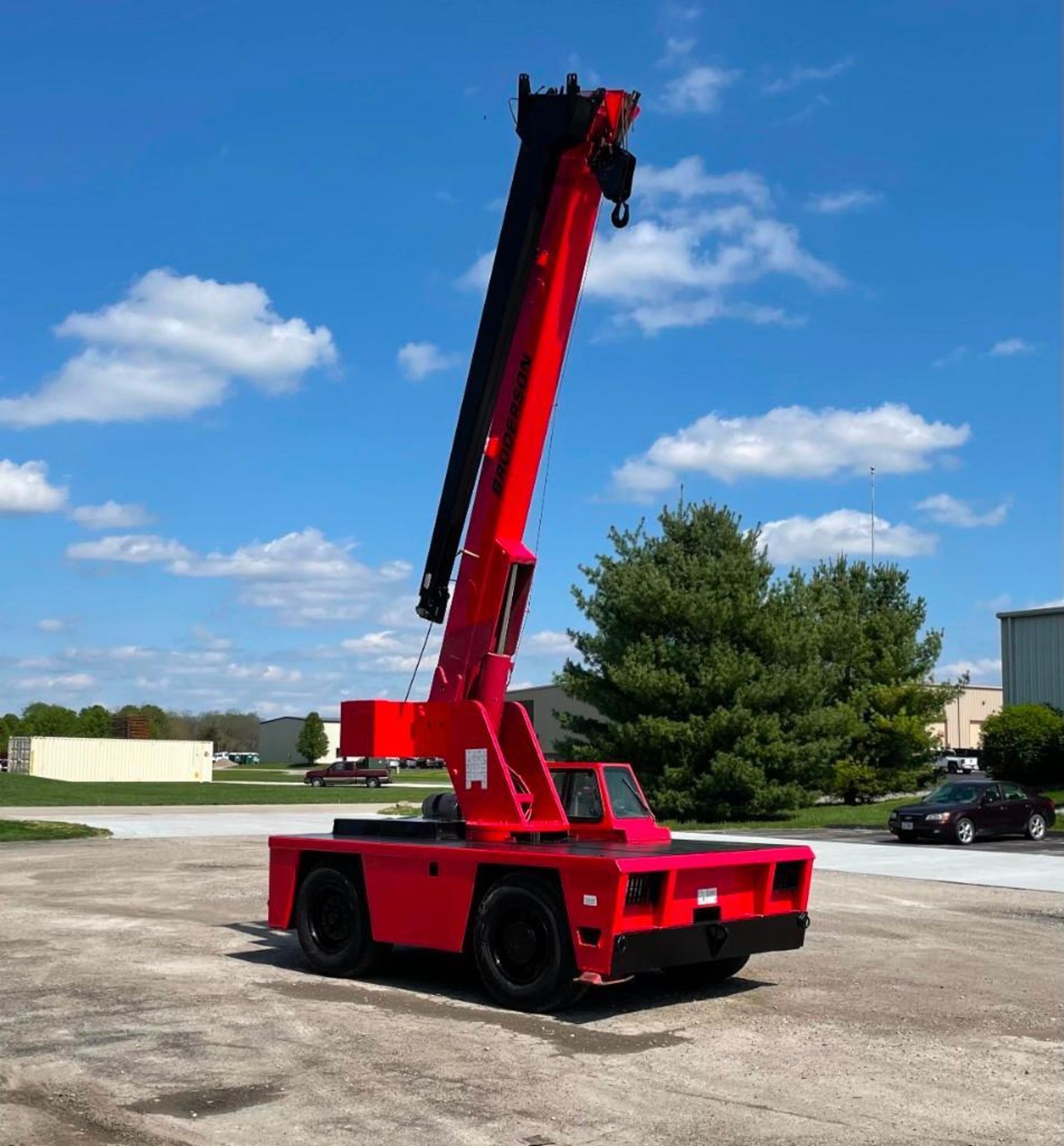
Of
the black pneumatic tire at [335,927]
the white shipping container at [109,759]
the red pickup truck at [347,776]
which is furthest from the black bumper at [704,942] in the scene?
the white shipping container at [109,759]

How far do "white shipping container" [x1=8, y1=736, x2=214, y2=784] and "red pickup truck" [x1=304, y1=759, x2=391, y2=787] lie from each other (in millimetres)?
6637

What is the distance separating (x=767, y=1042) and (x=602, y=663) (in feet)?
97.3

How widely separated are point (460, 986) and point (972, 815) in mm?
20587

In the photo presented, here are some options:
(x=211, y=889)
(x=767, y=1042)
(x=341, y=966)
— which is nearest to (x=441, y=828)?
(x=341, y=966)

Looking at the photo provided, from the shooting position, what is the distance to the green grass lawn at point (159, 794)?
48.1 metres

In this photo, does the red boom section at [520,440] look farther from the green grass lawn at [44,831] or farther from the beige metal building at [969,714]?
the beige metal building at [969,714]

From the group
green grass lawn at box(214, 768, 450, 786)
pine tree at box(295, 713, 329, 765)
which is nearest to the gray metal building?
green grass lawn at box(214, 768, 450, 786)

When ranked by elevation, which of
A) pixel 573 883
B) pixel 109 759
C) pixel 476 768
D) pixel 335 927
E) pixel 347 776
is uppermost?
pixel 476 768

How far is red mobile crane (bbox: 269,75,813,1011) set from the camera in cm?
1047

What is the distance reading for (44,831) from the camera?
30875 millimetres

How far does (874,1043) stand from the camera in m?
9.09

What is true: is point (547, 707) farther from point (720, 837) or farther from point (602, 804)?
point (602, 804)

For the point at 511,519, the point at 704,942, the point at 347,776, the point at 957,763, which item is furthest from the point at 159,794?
the point at 704,942

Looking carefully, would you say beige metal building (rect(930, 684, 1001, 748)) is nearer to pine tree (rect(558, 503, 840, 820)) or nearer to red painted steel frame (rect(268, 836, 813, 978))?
pine tree (rect(558, 503, 840, 820))
